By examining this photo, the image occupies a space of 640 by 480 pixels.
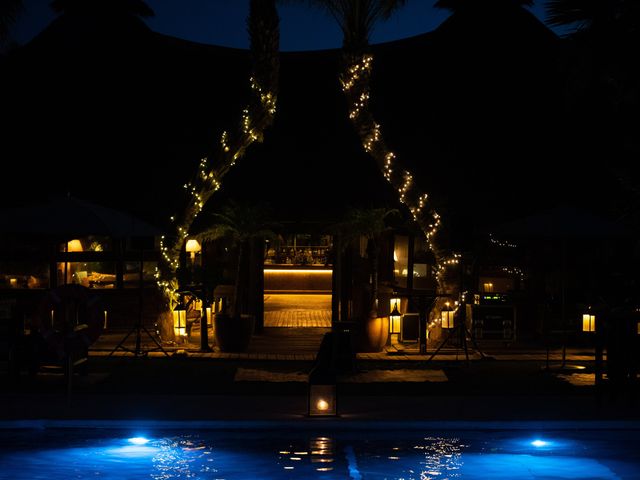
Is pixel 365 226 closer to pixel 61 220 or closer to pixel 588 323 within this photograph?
pixel 588 323

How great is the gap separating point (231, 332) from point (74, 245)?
4365 mm

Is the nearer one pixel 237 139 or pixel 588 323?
pixel 588 323

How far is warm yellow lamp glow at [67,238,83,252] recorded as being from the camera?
58.4 feet

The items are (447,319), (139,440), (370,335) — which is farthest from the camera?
(447,319)

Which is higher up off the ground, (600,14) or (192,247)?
(600,14)

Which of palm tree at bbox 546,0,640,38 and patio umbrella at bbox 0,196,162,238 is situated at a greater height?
palm tree at bbox 546,0,640,38

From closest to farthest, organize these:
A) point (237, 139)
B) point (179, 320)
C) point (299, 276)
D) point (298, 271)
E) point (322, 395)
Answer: point (322, 395) < point (179, 320) < point (237, 139) < point (299, 276) < point (298, 271)

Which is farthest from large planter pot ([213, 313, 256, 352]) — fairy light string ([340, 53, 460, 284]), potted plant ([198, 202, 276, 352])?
fairy light string ([340, 53, 460, 284])

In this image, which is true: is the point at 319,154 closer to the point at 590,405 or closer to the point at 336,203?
the point at 336,203

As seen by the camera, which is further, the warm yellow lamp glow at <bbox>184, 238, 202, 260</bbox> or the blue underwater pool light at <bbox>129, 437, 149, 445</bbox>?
the warm yellow lamp glow at <bbox>184, 238, 202, 260</bbox>

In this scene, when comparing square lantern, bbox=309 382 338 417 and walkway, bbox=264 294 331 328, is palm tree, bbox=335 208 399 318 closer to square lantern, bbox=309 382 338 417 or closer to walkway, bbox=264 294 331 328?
walkway, bbox=264 294 331 328

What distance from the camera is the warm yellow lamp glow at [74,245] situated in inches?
701

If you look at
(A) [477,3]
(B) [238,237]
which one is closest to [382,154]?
(B) [238,237]

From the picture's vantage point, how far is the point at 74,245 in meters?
17.9
